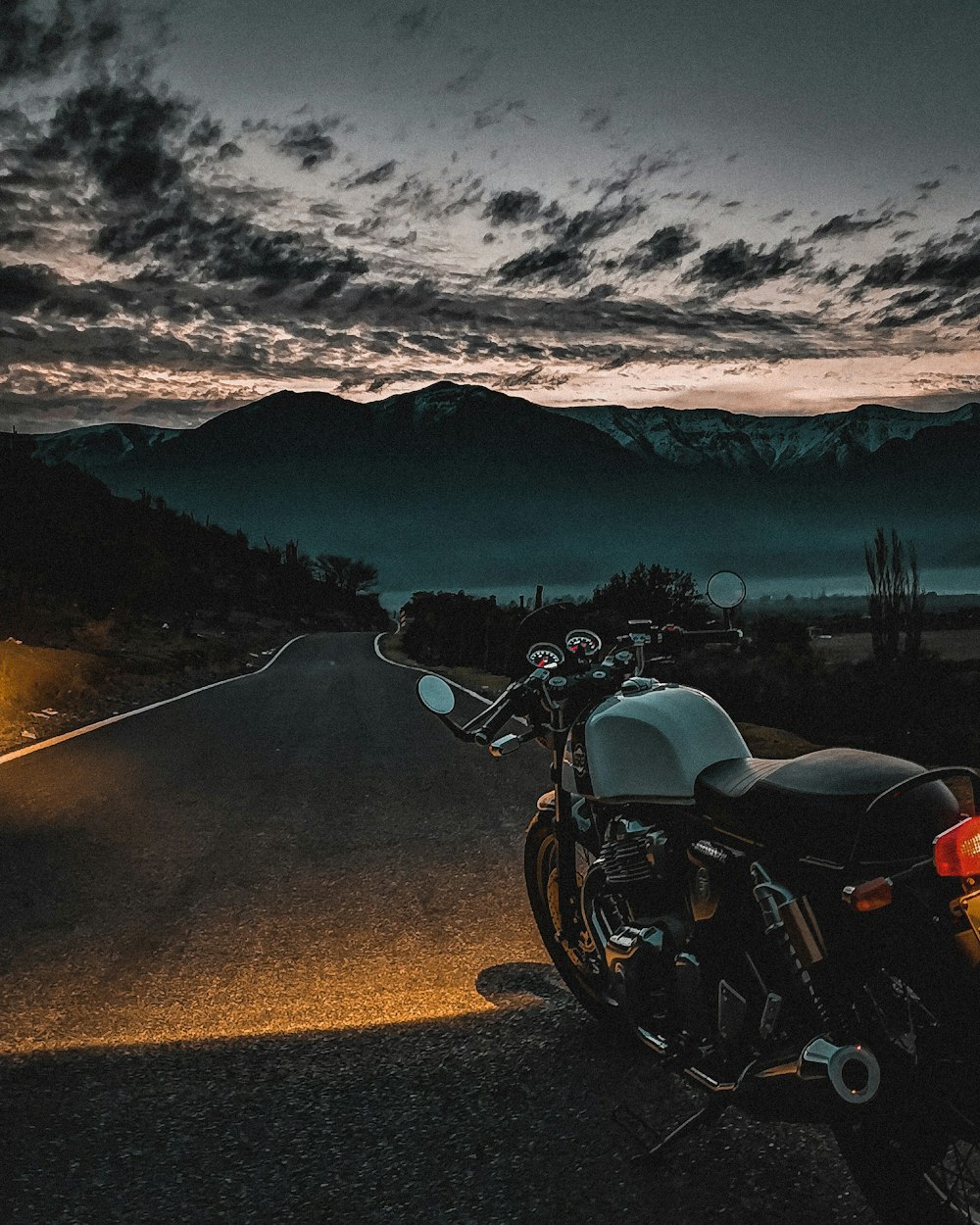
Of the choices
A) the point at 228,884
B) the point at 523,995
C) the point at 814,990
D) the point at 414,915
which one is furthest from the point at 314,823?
the point at 814,990

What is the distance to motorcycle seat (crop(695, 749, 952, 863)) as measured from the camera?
2.48 metres

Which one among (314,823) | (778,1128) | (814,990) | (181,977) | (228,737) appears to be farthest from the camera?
(228,737)

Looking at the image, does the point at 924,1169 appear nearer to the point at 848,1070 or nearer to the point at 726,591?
the point at 848,1070

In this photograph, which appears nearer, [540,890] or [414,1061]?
[414,1061]

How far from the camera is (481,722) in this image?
4.05 metres

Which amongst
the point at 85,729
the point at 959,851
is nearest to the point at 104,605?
the point at 85,729

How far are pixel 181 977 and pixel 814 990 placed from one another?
121 inches

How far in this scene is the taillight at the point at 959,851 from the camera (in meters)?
2.28

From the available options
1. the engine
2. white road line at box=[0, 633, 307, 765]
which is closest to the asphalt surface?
the engine

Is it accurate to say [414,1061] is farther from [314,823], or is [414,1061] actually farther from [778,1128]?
[314,823]

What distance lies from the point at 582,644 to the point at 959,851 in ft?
5.84

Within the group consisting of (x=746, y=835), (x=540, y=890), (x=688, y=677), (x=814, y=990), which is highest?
(x=746, y=835)

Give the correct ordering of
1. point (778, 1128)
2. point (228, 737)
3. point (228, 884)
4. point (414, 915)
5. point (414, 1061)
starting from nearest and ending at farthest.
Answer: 1. point (778, 1128)
2. point (414, 1061)
3. point (414, 915)
4. point (228, 884)
5. point (228, 737)

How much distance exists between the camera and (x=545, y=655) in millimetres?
3938
